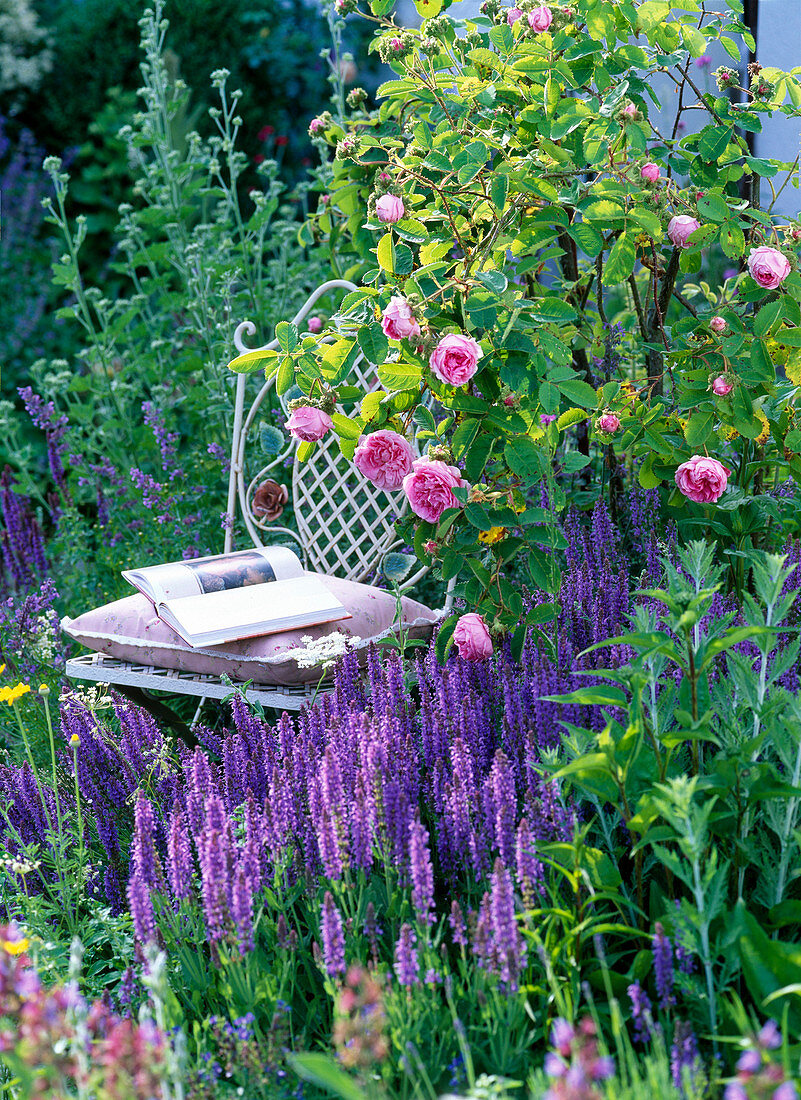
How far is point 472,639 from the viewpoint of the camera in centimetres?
205

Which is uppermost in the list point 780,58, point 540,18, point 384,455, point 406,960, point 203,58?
point 203,58

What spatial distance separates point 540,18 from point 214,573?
1.51 meters

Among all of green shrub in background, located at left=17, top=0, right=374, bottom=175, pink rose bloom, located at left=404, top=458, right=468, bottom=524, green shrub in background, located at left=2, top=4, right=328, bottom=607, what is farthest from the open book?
green shrub in background, located at left=17, top=0, right=374, bottom=175

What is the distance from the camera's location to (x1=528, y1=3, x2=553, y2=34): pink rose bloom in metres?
2.22

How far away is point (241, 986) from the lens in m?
1.44

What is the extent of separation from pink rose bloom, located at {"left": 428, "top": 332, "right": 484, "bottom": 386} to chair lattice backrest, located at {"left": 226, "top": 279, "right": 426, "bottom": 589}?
95 cm

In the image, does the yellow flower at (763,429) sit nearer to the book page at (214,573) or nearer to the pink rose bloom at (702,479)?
the pink rose bloom at (702,479)

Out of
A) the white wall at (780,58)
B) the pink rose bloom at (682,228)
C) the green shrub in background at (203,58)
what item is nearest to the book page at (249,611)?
the pink rose bloom at (682,228)

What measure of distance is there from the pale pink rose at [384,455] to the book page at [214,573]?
25.2 inches

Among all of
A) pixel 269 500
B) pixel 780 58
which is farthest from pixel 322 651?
pixel 780 58

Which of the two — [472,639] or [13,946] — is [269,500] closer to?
[472,639]

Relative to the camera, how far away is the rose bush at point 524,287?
2.12 meters

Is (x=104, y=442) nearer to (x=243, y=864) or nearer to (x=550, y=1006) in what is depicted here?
(x=243, y=864)

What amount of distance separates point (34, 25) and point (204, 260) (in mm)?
3736
